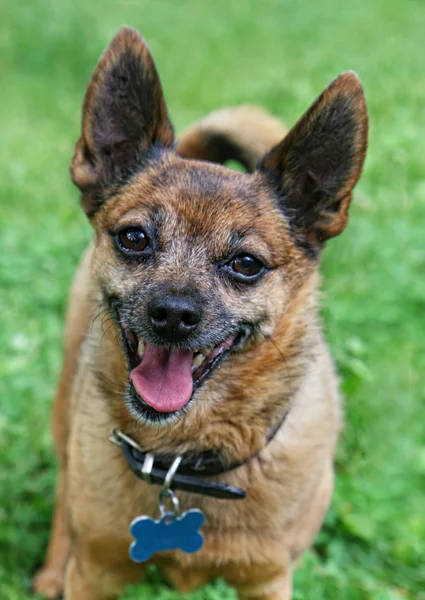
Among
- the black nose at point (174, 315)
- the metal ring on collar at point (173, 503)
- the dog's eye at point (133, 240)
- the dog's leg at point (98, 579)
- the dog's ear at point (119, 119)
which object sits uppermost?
the dog's ear at point (119, 119)

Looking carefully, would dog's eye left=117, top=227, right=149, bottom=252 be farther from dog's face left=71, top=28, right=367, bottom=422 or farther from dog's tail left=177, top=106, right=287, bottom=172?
dog's tail left=177, top=106, right=287, bottom=172

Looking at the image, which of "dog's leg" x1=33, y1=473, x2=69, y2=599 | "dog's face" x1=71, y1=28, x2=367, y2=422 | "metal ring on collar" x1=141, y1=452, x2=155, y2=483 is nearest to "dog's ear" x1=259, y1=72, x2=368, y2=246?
"dog's face" x1=71, y1=28, x2=367, y2=422

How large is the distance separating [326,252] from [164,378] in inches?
122

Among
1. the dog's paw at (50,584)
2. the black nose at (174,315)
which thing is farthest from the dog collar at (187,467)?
the dog's paw at (50,584)

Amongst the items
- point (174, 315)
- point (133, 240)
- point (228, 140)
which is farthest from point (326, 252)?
point (174, 315)

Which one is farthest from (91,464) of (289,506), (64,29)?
(64,29)

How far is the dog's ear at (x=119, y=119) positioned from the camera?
2795mm

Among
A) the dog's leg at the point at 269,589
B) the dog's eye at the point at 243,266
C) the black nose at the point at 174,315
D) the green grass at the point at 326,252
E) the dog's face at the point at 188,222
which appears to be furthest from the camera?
the green grass at the point at 326,252

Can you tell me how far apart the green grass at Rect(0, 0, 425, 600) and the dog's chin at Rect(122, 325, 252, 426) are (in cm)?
88

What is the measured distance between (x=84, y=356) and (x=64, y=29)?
24.5 feet

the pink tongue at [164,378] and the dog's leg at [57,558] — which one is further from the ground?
the pink tongue at [164,378]

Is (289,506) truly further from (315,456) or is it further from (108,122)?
(108,122)

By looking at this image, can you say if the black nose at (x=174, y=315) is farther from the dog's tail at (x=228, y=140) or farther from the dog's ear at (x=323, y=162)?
the dog's tail at (x=228, y=140)

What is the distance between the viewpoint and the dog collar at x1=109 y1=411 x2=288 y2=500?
274cm
